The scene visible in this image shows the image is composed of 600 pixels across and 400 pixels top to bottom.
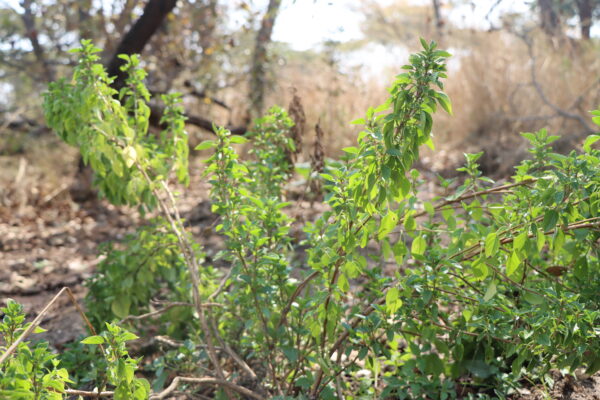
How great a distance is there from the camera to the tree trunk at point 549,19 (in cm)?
715

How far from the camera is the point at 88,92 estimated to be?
2.02 m

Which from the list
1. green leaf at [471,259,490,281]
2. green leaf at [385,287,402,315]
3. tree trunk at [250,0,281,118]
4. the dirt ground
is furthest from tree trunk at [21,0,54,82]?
green leaf at [471,259,490,281]

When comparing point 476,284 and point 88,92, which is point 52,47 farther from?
point 476,284

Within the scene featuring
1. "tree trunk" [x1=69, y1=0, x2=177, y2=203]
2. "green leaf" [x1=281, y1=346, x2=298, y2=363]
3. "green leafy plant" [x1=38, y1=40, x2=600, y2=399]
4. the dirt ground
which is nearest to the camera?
"green leafy plant" [x1=38, y1=40, x2=600, y2=399]

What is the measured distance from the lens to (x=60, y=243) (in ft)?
15.7

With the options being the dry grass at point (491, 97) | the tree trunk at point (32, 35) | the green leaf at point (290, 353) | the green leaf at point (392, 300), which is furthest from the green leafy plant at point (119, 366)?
the tree trunk at point (32, 35)

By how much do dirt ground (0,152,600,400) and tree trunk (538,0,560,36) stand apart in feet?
15.0

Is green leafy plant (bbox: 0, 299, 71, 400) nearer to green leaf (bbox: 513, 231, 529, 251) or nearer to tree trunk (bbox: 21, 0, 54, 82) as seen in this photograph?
green leaf (bbox: 513, 231, 529, 251)

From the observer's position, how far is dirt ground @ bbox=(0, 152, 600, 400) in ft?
9.57

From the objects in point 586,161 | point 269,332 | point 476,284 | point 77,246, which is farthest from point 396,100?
point 77,246

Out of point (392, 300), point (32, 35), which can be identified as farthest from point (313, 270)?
point (32, 35)

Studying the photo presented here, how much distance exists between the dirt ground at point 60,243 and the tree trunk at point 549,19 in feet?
15.0

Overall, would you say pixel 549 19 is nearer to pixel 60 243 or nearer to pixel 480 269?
pixel 60 243

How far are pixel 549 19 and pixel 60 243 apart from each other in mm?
6534
